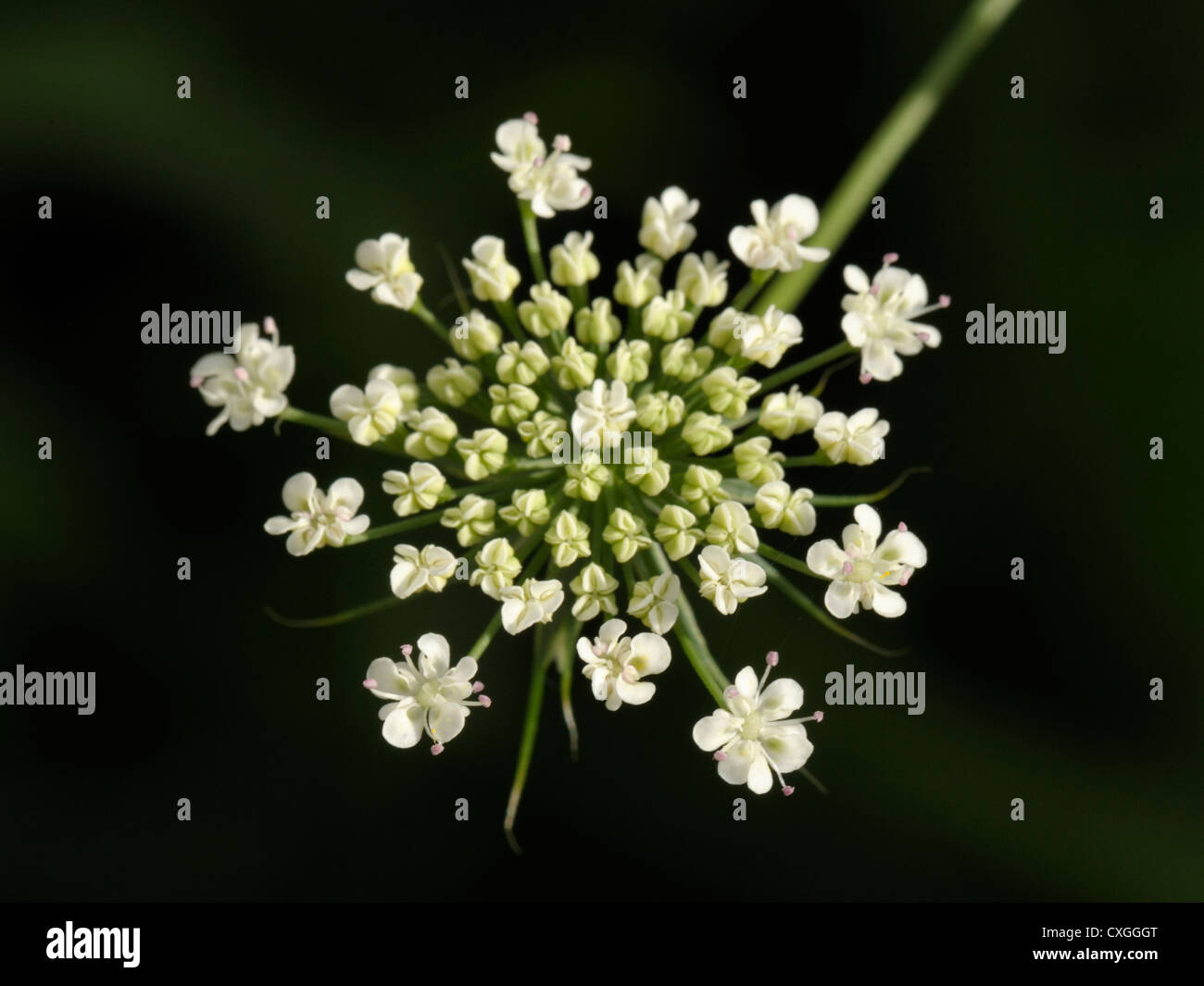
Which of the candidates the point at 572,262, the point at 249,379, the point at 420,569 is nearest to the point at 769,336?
the point at 572,262

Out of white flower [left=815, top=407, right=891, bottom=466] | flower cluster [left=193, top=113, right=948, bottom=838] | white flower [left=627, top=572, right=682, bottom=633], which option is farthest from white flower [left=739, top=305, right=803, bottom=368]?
white flower [left=627, top=572, right=682, bottom=633]

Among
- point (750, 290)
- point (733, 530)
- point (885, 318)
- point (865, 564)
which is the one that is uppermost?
point (750, 290)

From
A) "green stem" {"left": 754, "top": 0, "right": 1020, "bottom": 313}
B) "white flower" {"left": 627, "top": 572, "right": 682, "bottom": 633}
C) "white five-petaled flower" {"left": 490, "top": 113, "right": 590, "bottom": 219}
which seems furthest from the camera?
"green stem" {"left": 754, "top": 0, "right": 1020, "bottom": 313}

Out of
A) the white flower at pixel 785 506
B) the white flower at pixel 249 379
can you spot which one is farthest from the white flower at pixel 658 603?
the white flower at pixel 249 379

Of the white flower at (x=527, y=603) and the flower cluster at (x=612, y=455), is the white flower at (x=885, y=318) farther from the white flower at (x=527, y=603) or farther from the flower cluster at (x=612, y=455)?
the white flower at (x=527, y=603)

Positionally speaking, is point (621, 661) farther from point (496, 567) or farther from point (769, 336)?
point (769, 336)

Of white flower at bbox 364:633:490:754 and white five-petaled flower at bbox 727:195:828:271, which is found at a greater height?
white five-petaled flower at bbox 727:195:828:271

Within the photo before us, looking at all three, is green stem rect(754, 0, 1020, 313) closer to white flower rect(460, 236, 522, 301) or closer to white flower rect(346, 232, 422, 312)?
white flower rect(460, 236, 522, 301)
